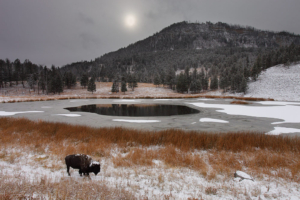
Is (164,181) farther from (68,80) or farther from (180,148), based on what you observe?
(68,80)

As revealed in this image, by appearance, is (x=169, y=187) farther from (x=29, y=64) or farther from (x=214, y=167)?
(x=29, y=64)

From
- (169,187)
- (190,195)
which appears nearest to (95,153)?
(169,187)

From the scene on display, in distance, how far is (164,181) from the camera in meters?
4.32

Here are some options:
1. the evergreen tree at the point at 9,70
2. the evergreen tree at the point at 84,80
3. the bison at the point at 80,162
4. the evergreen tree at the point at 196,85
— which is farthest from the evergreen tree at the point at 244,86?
the evergreen tree at the point at 9,70

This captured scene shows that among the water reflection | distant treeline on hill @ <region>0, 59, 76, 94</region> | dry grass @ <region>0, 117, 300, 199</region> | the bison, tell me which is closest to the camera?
dry grass @ <region>0, 117, 300, 199</region>

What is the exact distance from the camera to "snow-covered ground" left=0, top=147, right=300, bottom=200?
12.2ft

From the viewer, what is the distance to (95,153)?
640 cm

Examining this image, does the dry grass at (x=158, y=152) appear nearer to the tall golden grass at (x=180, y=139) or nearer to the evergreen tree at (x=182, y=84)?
the tall golden grass at (x=180, y=139)

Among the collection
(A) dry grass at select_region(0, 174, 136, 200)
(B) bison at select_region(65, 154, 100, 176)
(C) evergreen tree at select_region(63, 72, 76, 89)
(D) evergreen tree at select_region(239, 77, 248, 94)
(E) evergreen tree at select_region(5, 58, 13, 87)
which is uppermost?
(E) evergreen tree at select_region(5, 58, 13, 87)

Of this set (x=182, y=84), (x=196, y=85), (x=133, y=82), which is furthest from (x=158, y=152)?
(x=196, y=85)

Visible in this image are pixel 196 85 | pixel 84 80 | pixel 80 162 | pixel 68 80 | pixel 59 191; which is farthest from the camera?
pixel 84 80

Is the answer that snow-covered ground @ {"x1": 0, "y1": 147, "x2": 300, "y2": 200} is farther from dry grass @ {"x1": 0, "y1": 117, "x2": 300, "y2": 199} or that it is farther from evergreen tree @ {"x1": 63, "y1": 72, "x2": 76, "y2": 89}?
evergreen tree @ {"x1": 63, "y1": 72, "x2": 76, "y2": 89}

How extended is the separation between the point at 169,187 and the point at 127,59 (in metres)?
206

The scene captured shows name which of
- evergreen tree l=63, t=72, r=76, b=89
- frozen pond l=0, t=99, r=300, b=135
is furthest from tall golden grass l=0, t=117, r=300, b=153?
evergreen tree l=63, t=72, r=76, b=89
